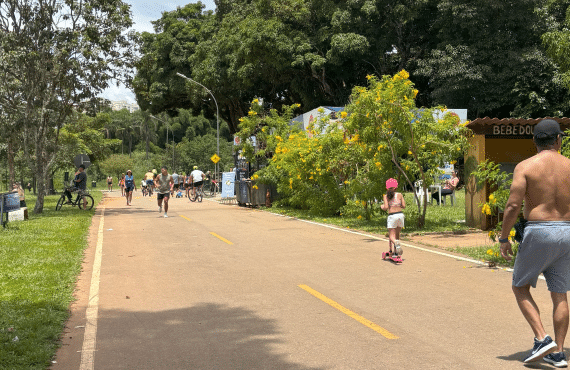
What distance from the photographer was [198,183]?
1316 inches

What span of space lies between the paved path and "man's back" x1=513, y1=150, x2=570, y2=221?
1263 mm

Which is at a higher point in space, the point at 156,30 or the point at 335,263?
the point at 156,30

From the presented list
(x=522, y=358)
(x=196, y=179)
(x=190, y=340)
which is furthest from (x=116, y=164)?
(x=522, y=358)

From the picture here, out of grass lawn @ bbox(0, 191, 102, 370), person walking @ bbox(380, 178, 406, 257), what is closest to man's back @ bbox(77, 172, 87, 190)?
grass lawn @ bbox(0, 191, 102, 370)

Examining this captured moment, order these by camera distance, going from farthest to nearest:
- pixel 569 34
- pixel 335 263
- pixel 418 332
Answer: pixel 569 34 → pixel 335 263 → pixel 418 332

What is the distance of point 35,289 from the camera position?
8.32 meters

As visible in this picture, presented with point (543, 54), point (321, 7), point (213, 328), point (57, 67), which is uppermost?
point (321, 7)

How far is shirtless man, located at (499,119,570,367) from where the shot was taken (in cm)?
484

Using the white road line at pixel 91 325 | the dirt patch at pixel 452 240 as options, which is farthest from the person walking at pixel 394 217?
the white road line at pixel 91 325

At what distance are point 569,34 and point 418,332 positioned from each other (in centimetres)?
1988

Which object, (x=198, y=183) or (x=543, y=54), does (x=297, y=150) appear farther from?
(x=543, y=54)

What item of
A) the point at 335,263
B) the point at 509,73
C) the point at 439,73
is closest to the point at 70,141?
the point at 439,73

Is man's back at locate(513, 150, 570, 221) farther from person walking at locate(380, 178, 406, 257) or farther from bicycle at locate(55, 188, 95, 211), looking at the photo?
bicycle at locate(55, 188, 95, 211)

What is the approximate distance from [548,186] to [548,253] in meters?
0.53
